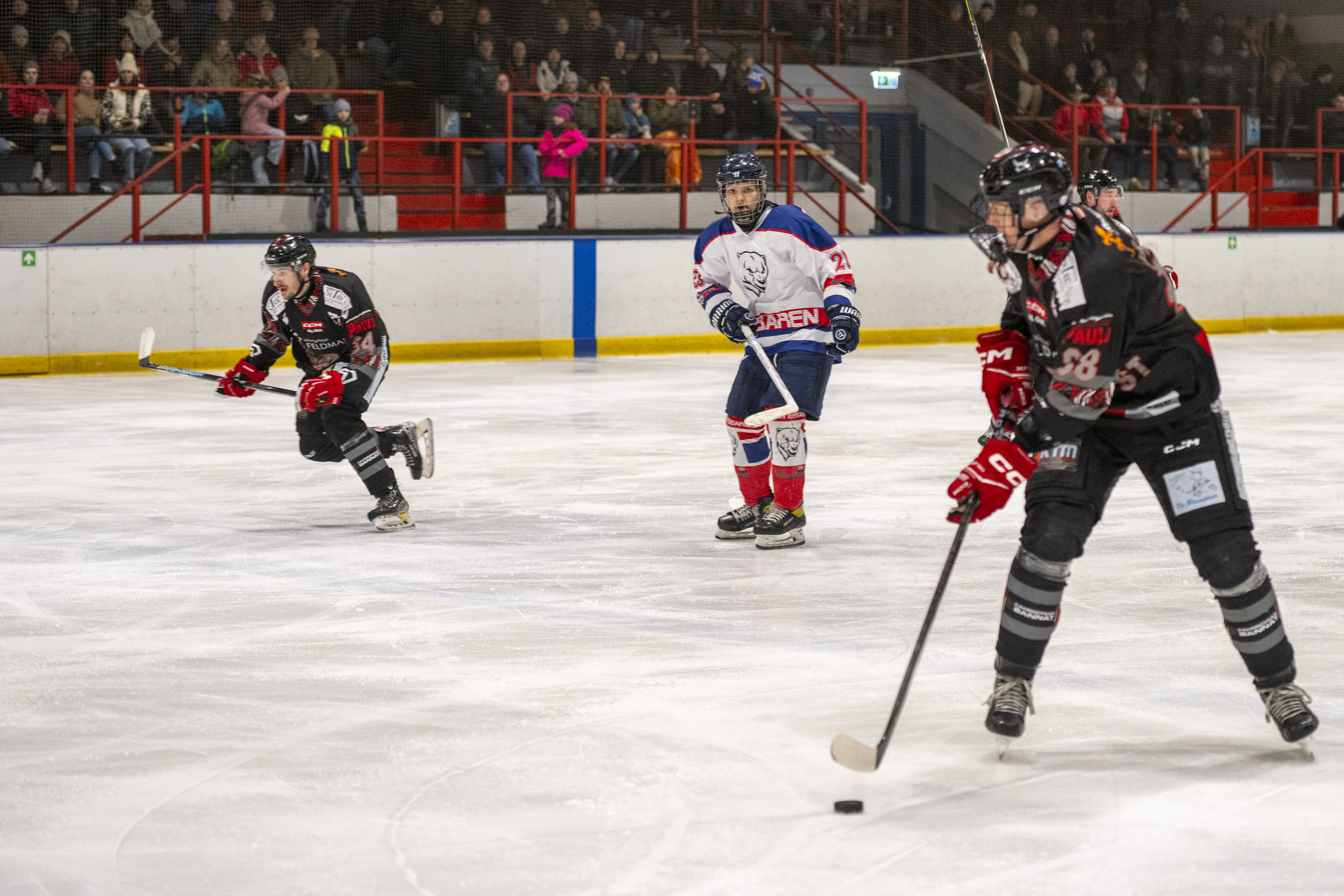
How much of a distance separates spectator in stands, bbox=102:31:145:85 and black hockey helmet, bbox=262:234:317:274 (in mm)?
8039

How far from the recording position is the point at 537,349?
12719mm

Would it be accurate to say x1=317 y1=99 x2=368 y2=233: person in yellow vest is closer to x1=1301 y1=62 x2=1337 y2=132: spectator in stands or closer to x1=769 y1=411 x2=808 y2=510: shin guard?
x1=769 y1=411 x2=808 y2=510: shin guard

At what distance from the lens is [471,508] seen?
254 inches

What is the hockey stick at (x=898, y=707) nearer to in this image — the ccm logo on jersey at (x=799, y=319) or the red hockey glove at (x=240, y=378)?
the ccm logo on jersey at (x=799, y=319)

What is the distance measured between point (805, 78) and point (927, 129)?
1439 millimetres

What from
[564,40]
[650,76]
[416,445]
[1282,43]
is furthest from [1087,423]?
[1282,43]

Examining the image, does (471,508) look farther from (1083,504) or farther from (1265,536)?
(1083,504)

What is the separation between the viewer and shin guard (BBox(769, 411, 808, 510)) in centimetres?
568

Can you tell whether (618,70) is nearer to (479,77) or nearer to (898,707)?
(479,77)

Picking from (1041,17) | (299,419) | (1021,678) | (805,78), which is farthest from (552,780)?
(1041,17)

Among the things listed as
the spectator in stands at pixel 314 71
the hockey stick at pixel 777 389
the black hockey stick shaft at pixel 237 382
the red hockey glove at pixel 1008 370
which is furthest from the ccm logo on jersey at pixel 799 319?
the spectator in stands at pixel 314 71

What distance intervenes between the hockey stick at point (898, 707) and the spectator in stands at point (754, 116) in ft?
40.8

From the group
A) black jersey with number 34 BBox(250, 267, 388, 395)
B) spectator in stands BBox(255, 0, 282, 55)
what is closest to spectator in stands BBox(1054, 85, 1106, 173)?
spectator in stands BBox(255, 0, 282, 55)

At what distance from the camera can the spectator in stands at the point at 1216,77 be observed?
1862cm
